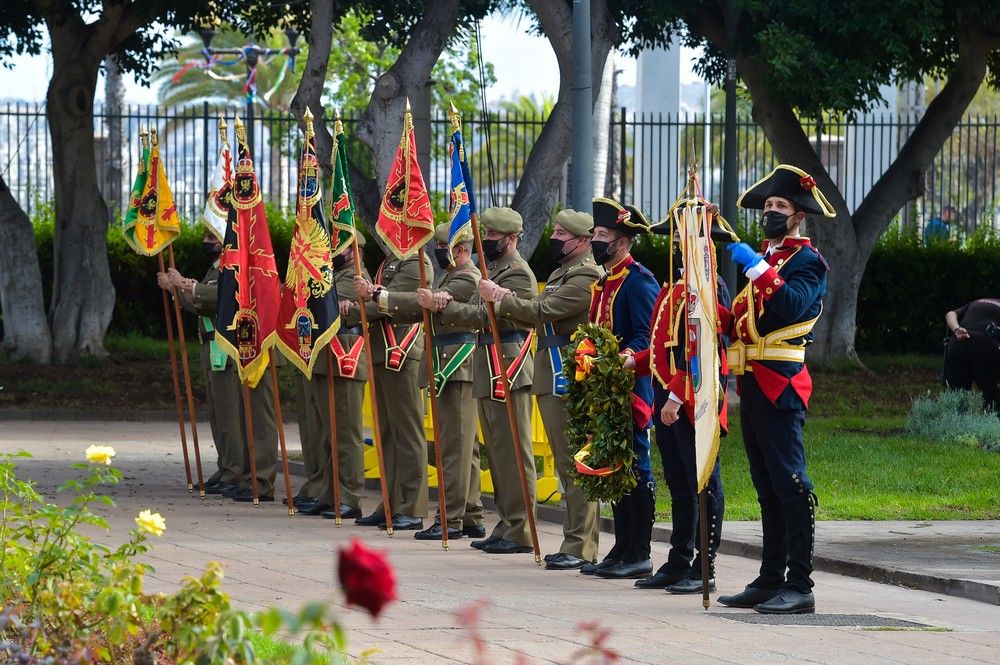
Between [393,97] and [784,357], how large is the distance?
27.9 feet

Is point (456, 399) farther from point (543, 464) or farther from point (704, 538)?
point (704, 538)

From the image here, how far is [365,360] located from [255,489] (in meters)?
1.48

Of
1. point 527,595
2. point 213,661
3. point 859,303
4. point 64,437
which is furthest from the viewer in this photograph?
point 859,303

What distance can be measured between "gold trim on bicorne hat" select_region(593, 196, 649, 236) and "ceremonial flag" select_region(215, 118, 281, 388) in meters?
3.86

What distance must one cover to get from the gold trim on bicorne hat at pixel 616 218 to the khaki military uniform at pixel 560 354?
18.1 inches

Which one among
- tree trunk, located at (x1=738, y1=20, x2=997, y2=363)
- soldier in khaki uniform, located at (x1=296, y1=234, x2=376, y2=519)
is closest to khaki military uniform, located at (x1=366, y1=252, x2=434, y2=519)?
soldier in khaki uniform, located at (x1=296, y1=234, x2=376, y2=519)

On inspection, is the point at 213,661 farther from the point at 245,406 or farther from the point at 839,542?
the point at 245,406

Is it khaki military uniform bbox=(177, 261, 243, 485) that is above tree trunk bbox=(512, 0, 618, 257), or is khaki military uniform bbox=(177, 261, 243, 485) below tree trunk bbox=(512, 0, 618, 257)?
below

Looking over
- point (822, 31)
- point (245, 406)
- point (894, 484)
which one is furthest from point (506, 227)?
point (822, 31)

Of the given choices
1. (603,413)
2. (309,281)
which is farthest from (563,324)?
(309,281)

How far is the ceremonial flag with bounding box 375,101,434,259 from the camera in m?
11.4

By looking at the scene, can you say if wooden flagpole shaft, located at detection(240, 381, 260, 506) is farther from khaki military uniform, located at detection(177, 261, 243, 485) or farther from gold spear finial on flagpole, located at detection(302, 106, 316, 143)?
gold spear finial on flagpole, located at detection(302, 106, 316, 143)

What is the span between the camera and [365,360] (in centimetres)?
1272

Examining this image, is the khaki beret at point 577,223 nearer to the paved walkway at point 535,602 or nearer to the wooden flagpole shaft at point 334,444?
the paved walkway at point 535,602
